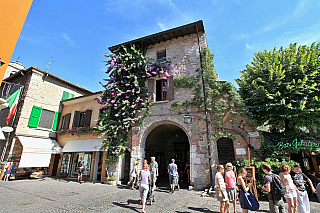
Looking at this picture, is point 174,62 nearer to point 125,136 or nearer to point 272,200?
point 125,136

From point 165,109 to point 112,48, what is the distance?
660 cm

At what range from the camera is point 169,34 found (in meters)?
11.1

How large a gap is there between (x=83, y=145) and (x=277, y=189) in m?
12.2

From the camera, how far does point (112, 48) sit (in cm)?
1248

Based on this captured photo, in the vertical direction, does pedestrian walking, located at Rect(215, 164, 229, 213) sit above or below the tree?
below

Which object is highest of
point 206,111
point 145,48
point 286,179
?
point 145,48

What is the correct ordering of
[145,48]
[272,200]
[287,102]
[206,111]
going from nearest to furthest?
[272,200] < [287,102] < [206,111] < [145,48]

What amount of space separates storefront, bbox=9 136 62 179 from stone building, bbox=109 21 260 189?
23.9ft

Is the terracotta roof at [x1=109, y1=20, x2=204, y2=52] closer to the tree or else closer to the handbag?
the tree

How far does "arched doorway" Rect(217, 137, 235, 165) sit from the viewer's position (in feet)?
27.7

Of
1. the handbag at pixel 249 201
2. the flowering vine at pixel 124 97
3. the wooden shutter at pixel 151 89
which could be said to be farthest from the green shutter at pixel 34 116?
the handbag at pixel 249 201

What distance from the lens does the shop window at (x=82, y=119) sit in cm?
1315

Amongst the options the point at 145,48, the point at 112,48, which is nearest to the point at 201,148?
the point at 145,48

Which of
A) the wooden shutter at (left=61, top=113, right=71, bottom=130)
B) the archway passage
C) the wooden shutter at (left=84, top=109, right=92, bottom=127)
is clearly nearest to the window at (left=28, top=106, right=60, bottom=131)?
the wooden shutter at (left=61, top=113, right=71, bottom=130)
